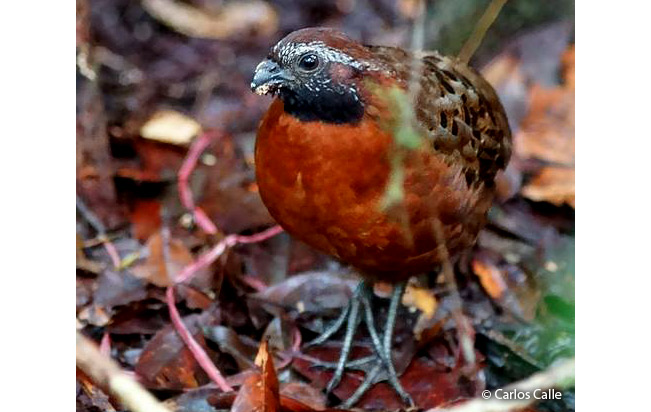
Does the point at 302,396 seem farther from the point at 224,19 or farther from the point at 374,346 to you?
the point at 224,19

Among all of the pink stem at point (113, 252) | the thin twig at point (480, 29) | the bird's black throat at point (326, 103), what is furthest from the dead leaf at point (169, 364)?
the thin twig at point (480, 29)

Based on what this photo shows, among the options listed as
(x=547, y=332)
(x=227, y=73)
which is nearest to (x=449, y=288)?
(x=547, y=332)

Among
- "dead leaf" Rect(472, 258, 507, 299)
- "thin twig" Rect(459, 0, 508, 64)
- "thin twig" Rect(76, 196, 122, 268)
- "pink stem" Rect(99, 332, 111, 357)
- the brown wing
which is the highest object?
"thin twig" Rect(459, 0, 508, 64)

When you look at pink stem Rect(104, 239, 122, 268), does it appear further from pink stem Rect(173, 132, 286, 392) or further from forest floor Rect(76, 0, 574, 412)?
pink stem Rect(173, 132, 286, 392)

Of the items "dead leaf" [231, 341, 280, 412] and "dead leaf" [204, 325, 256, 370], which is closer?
"dead leaf" [231, 341, 280, 412]

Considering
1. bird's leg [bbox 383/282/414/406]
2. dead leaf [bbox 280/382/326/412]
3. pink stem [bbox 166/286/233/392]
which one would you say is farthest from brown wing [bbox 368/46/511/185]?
pink stem [bbox 166/286/233/392]
